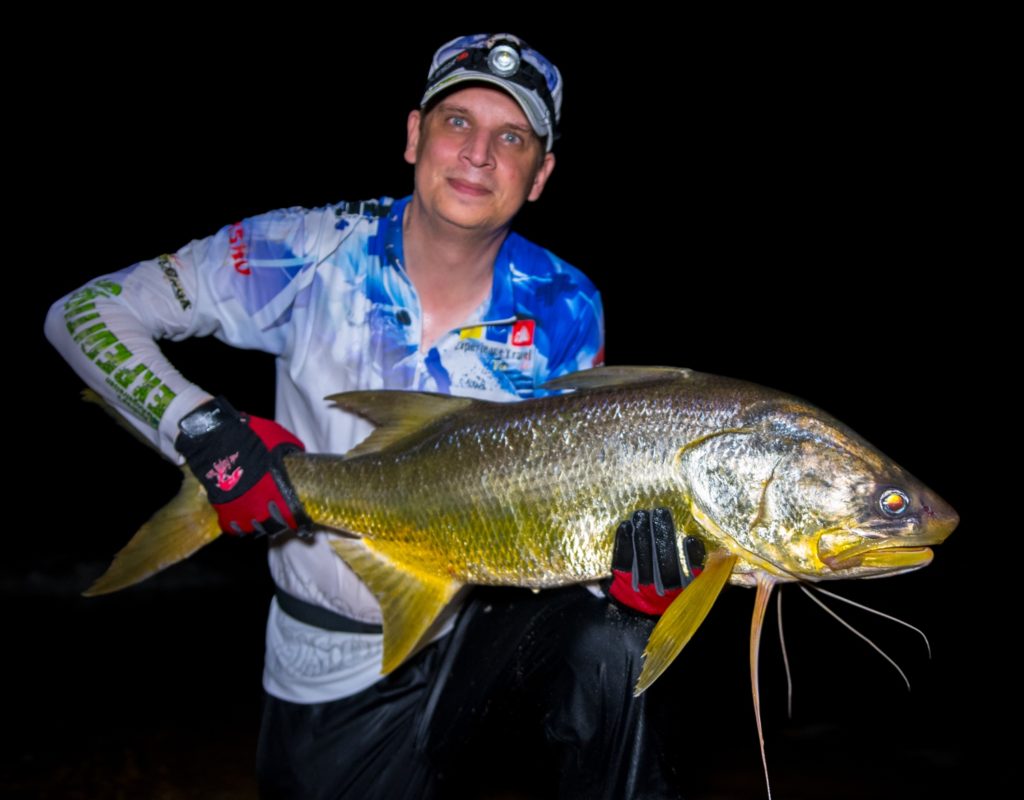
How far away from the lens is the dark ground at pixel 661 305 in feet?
12.9

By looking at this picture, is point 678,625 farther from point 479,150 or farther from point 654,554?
point 479,150

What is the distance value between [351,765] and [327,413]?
118 cm

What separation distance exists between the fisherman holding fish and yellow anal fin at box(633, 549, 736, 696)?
53 cm

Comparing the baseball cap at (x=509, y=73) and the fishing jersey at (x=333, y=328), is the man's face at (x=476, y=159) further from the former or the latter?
the fishing jersey at (x=333, y=328)

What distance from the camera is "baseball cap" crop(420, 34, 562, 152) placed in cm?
263

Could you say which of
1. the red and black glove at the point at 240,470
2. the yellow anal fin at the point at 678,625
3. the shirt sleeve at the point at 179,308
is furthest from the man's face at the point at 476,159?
the yellow anal fin at the point at 678,625

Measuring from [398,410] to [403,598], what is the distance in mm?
529

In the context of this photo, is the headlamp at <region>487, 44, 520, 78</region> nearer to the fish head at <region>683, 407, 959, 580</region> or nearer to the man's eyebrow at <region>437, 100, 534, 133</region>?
the man's eyebrow at <region>437, 100, 534, 133</region>

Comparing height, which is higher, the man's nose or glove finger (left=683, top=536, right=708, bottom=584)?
the man's nose

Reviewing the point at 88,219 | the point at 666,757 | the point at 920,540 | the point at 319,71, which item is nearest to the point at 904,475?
the point at 920,540

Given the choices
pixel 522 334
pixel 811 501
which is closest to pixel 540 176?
pixel 522 334

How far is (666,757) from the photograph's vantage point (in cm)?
234

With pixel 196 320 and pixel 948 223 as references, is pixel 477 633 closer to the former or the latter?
pixel 196 320

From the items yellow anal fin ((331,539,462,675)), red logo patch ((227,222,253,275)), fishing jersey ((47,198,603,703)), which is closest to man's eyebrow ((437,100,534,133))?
fishing jersey ((47,198,603,703))
